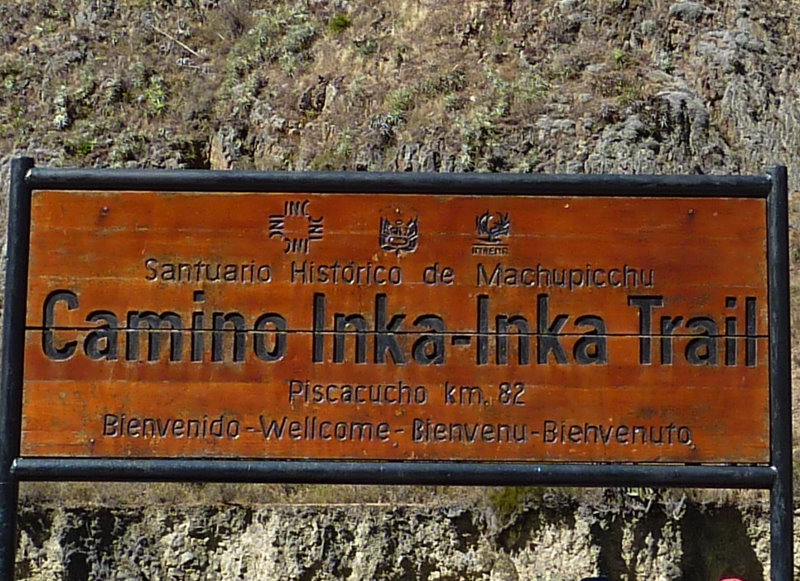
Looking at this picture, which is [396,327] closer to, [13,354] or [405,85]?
[13,354]

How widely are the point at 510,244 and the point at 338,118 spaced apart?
495 centimetres

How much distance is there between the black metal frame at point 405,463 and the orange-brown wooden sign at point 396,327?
4 centimetres

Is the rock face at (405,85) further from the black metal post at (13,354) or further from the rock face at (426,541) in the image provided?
the black metal post at (13,354)

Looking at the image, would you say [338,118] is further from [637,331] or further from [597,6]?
[637,331]

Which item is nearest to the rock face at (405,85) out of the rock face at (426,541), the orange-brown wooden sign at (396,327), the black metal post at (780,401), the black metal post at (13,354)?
the rock face at (426,541)

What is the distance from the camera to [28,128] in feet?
30.9

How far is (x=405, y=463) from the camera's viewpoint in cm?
402

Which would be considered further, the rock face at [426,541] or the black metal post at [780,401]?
the rock face at [426,541]

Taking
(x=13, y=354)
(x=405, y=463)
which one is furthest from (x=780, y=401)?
(x=13, y=354)

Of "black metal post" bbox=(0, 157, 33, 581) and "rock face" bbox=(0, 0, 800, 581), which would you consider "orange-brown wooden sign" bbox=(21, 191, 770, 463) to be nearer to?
"black metal post" bbox=(0, 157, 33, 581)

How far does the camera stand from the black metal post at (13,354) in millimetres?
4020

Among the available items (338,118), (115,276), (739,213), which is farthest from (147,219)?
(338,118)

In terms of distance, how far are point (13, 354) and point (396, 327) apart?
151cm

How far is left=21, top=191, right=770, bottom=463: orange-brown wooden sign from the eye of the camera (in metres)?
4.06
